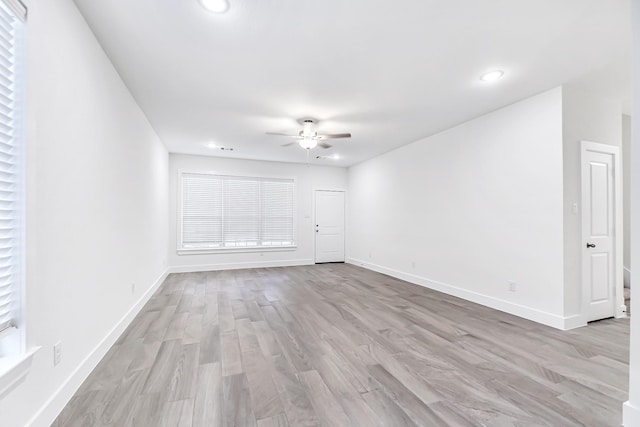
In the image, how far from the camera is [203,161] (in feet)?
21.4

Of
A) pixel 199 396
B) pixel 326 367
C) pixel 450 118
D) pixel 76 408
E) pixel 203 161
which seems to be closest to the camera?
pixel 76 408

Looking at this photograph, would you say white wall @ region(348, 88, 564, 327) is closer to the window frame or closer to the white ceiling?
the white ceiling

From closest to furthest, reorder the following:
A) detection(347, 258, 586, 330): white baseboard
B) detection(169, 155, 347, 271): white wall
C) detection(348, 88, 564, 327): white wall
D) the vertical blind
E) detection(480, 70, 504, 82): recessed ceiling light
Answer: the vertical blind, detection(480, 70, 504, 82): recessed ceiling light, detection(347, 258, 586, 330): white baseboard, detection(348, 88, 564, 327): white wall, detection(169, 155, 347, 271): white wall

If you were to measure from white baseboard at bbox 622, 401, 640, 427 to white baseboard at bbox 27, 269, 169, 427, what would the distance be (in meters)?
3.31

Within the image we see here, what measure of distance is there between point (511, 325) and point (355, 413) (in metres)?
2.46

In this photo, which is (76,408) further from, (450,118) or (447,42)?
(450,118)

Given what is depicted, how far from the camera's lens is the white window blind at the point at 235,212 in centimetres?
645

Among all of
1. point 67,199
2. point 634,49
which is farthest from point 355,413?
point 634,49

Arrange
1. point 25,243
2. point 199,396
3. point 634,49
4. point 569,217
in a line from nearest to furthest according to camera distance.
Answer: point 25,243
point 634,49
point 199,396
point 569,217

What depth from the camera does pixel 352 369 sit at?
220 centimetres

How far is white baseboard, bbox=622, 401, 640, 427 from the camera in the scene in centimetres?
156

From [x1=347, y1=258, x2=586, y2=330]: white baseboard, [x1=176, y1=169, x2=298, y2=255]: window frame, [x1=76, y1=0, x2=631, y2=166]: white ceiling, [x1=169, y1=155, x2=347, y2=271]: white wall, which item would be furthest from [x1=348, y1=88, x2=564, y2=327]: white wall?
[x1=176, y1=169, x2=298, y2=255]: window frame

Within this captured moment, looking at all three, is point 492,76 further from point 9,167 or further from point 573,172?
point 9,167

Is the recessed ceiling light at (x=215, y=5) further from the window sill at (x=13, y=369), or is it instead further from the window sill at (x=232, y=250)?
the window sill at (x=232, y=250)
